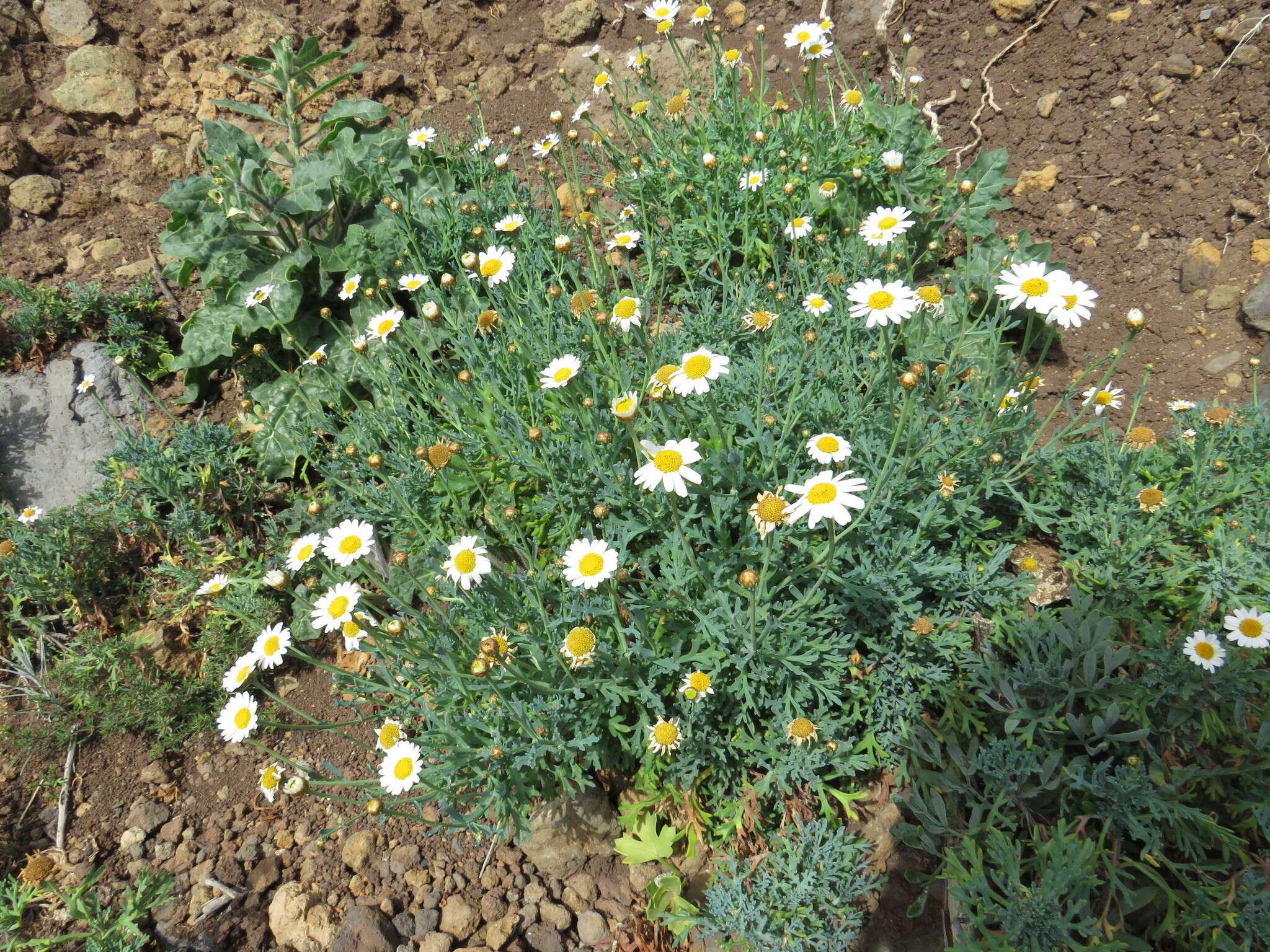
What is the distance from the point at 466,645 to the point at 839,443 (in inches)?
54.5

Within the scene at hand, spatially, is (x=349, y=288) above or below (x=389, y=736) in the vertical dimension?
above

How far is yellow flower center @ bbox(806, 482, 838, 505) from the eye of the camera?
6.56ft

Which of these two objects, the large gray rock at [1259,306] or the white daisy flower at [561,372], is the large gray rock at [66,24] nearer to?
the white daisy flower at [561,372]

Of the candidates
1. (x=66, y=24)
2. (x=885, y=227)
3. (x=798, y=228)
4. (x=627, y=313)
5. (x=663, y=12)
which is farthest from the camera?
(x=66, y=24)

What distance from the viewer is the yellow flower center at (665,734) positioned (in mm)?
2348

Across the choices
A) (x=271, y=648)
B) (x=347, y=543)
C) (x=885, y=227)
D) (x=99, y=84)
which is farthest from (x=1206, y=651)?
(x=99, y=84)

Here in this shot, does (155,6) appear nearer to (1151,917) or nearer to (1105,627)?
(1105,627)

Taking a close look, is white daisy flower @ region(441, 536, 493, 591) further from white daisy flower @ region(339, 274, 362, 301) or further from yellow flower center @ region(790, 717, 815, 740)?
white daisy flower @ region(339, 274, 362, 301)

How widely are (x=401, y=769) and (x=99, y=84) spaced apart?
6128 mm

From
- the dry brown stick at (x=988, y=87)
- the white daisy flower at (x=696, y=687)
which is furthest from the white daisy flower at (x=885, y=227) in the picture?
the dry brown stick at (x=988, y=87)

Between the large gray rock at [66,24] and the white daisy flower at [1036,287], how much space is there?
7.13 metres

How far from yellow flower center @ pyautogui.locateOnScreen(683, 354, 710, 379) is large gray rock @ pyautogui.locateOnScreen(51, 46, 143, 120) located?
5.83 meters

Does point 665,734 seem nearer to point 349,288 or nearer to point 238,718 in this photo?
point 238,718

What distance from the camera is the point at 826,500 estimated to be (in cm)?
200
